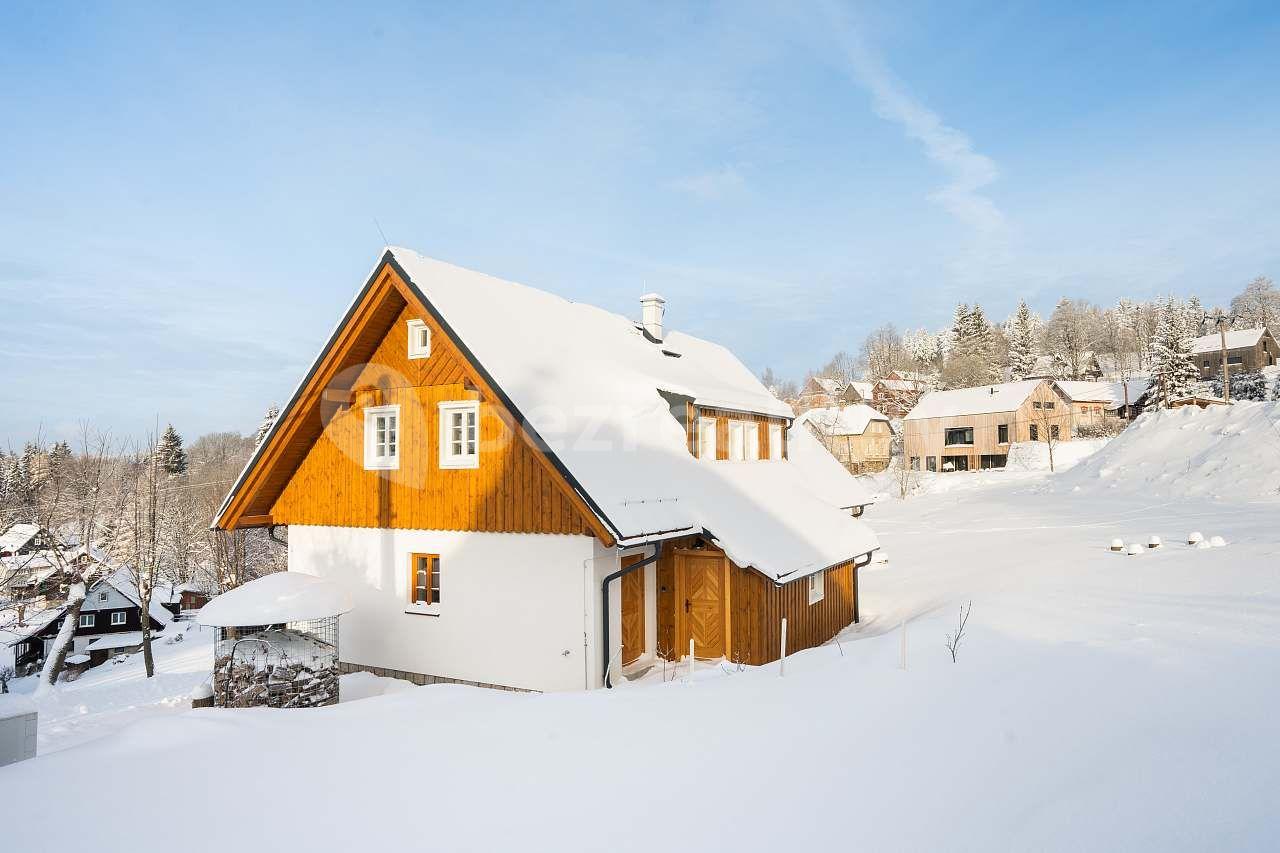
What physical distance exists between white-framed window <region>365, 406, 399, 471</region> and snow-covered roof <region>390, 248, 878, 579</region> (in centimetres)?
279

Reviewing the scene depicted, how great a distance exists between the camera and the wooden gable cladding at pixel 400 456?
1185cm

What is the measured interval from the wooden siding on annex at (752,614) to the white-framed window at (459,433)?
420 centimetres

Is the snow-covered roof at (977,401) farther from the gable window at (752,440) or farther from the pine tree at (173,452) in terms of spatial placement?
the pine tree at (173,452)

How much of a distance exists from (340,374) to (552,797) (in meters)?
10.5

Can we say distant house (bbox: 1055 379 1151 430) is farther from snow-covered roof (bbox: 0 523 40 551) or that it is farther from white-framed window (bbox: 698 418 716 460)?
snow-covered roof (bbox: 0 523 40 551)

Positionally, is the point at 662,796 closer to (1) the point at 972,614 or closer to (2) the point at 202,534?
(1) the point at 972,614

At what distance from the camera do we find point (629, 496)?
1173cm

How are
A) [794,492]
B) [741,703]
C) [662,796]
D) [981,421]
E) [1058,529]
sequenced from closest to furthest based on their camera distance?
[662,796] < [741,703] < [794,492] < [1058,529] < [981,421]

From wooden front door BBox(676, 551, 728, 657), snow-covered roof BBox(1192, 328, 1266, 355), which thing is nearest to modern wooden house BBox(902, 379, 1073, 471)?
snow-covered roof BBox(1192, 328, 1266, 355)

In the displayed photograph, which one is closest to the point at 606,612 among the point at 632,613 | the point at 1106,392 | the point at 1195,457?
the point at 632,613

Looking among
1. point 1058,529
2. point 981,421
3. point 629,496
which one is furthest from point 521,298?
→ point 981,421

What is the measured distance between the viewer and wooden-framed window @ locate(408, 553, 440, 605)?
13.1 m

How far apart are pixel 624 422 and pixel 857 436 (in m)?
51.7

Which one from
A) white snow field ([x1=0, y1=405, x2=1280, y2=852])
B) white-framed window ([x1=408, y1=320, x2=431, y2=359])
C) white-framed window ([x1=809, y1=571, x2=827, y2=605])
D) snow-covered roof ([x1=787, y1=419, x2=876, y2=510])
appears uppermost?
white-framed window ([x1=408, y1=320, x2=431, y2=359])
